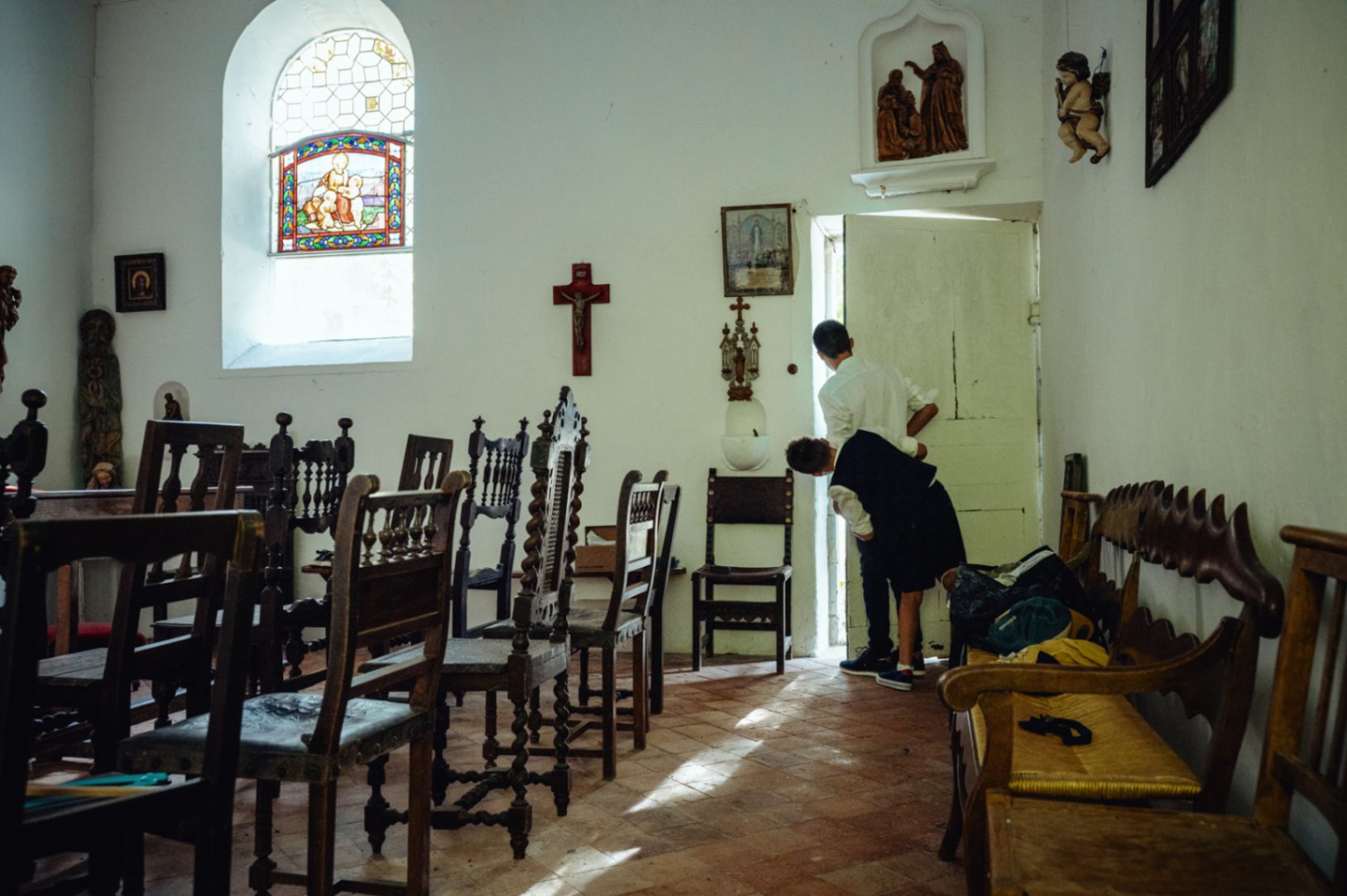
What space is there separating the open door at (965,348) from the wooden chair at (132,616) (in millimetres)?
3494

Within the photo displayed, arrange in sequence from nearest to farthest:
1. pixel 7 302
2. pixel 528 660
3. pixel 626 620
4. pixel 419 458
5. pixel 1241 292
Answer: pixel 1241 292 → pixel 528 660 → pixel 626 620 → pixel 419 458 → pixel 7 302

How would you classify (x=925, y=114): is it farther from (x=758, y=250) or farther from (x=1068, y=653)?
(x=1068, y=653)

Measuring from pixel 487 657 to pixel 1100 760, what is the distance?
60.3 inches

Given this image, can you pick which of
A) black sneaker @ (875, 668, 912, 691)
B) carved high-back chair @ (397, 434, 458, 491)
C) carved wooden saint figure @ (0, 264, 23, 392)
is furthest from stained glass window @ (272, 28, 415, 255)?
black sneaker @ (875, 668, 912, 691)

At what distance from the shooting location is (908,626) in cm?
466

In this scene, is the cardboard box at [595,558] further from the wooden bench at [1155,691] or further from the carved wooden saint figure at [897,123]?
the wooden bench at [1155,691]

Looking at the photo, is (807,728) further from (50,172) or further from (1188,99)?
(50,172)

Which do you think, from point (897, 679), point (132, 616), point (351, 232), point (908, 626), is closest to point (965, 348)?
point (908, 626)

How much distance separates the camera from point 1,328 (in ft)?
17.2

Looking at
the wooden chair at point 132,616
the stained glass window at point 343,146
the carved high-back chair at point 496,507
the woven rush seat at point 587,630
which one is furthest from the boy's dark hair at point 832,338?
the stained glass window at point 343,146

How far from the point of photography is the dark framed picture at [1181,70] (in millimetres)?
2172

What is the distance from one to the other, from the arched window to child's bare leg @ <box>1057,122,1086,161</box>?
430cm

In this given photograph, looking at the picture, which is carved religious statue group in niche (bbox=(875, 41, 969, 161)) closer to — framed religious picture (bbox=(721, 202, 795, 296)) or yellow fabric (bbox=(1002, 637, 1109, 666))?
framed religious picture (bbox=(721, 202, 795, 296))

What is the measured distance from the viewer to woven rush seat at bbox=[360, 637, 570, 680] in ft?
8.41
